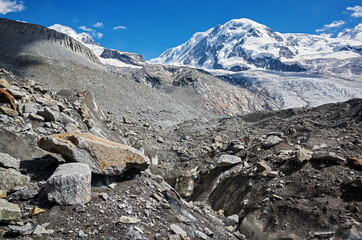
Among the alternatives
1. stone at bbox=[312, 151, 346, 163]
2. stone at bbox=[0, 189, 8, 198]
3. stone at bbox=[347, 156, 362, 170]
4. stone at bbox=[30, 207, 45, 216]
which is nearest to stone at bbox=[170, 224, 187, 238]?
stone at bbox=[30, 207, 45, 216]

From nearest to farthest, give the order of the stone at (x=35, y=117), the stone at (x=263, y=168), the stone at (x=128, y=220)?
the stone at (x=128, y=220), the stone at (x=35, y=117), the stone at (x=263, y=168)

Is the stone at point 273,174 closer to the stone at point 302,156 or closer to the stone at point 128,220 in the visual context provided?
the stone at point 302,156

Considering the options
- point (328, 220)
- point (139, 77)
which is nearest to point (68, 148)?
point (328, 220)

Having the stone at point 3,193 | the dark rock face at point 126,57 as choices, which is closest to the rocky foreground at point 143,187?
the stone at point 3,193

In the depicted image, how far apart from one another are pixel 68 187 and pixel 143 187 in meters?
1.86

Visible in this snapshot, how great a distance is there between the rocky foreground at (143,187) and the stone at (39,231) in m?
0.02

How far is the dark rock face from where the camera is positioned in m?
168

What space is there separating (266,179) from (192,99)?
60.6 metres

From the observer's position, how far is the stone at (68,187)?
13.1 ft

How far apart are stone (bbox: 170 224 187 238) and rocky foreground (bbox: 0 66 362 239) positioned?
0.08ft

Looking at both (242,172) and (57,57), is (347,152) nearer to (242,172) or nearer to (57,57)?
(242,172)

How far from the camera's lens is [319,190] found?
7746 millimetres

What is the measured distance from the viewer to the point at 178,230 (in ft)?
15.6

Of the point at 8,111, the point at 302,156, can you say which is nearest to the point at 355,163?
the point at 302,156
